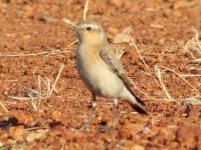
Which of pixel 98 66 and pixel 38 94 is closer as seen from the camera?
pixel 98 66

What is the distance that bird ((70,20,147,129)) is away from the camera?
855 centimetres

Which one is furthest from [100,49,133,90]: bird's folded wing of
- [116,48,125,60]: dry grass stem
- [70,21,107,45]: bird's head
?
[116,48,125,60]: dry grass stem

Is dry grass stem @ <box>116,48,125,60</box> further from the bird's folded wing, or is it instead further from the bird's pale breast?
the bird's pale breast

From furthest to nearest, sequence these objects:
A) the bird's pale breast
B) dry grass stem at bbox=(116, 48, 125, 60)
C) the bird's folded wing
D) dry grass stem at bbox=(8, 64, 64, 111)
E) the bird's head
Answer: dry grass stem at bbox=(116, 48, 125, 60), dry grass stem at bbox=(8, 64, 64, 111), the bird's head, the bird's folded wing, the bird's pale breast

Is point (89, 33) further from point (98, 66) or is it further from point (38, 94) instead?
point (38, 94)

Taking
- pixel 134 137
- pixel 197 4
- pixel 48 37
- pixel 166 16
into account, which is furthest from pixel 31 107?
pixel 197 4

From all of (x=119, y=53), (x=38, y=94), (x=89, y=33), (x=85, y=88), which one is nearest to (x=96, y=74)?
(x=89, y=33)

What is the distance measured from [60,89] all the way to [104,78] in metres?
2.29

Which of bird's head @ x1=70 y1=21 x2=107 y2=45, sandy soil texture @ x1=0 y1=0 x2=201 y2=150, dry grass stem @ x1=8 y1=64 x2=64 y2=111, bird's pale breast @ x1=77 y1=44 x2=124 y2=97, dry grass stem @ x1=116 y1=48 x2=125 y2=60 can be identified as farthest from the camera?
dry grass stem @ x1=116 y1=48 x2=125 y2=60

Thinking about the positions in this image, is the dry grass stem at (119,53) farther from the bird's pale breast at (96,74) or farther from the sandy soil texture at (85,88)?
the bird's pale breast at (96,74)

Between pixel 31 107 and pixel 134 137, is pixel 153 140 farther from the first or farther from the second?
pixel 31 107

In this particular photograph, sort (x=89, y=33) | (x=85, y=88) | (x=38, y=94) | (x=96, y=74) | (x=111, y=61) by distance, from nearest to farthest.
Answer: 1. (x=96, y=74)
2. (x=111, y=61)
3. (x=89, y=33)
4. (x=38, y=94)
5. (x=85, y=88)

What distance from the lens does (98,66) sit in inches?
340

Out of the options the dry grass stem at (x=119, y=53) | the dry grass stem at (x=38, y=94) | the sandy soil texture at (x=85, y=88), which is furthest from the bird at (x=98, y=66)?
the dry grass stem at (x=119, y=53)
